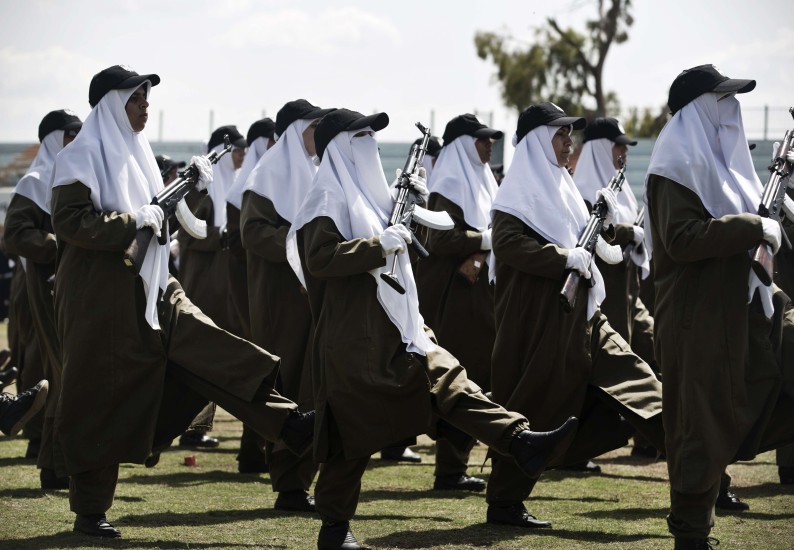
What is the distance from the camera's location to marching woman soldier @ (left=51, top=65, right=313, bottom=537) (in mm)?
6531

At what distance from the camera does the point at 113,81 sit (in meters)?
6.92

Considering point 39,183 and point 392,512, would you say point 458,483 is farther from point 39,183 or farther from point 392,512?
point 39,183

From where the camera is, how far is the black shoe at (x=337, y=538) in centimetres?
622

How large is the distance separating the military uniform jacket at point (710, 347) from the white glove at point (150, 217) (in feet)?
8.27

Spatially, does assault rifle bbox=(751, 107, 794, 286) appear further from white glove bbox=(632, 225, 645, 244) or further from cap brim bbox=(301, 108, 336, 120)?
cap brim bbox=(301, 108, 336, 120)

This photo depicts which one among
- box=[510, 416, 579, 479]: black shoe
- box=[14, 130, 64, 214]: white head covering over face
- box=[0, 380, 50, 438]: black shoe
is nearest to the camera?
box=[510, 416, 579, 479]: black shoe

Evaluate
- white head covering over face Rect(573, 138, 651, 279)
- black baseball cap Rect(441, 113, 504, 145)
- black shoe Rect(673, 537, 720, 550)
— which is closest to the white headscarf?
white head covering over face Rect(573, 138, 651, 279)

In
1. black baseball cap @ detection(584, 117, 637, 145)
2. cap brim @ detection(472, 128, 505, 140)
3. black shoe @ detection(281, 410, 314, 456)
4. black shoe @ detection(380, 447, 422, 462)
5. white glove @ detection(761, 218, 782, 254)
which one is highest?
black baseball cap @ detection(584, 117, 637, 145)

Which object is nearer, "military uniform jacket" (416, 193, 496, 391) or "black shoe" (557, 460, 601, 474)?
"military uniform jacket" (416, 193, 496, 391)

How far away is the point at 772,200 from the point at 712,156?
0.36 metres

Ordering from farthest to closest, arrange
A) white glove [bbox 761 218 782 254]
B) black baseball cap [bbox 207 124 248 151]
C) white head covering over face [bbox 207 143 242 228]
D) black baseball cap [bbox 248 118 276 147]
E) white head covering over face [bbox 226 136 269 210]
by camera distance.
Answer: black baseball cap [bbox 207 124 248 151]
white head covering over face [bbox 207 143 242 228]
black baseball cap [bbox 248 118 276 147]
white head covering over face [bbox 226 136 269 210]
white glove [bbox 761 218 782 254]

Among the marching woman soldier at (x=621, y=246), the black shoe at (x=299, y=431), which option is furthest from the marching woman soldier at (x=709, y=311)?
the marching woman soldier at (x=621, y=246)

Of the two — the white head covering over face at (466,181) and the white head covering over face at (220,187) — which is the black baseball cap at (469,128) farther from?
the white head covering over face at (220,187)

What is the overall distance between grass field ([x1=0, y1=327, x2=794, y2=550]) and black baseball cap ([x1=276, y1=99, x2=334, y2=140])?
2446 millimetres
